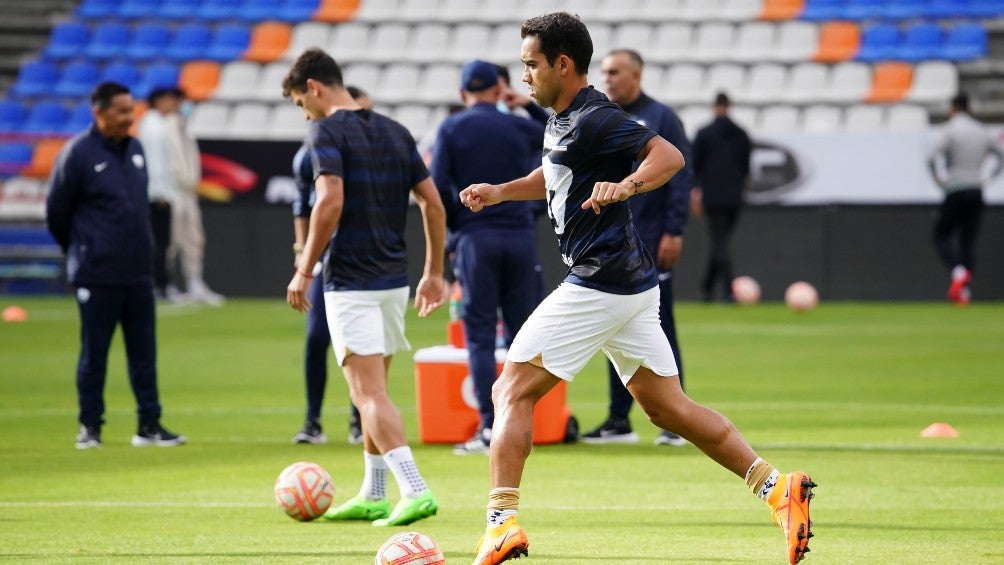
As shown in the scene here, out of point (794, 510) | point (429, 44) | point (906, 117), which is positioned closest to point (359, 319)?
point (794, 510)

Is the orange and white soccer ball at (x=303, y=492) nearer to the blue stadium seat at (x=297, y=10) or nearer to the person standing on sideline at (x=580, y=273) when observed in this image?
the person standing on sideline at (x=580, y=273)

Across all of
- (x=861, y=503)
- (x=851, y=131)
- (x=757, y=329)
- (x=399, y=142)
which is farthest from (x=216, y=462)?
(x=851, y=131)

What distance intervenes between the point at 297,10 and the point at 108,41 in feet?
12.0

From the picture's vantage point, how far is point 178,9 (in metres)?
32.6

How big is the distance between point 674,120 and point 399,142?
2.76m

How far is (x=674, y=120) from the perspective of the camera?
10.2 metres

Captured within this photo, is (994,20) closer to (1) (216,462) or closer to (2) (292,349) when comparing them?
(2) (292,349)

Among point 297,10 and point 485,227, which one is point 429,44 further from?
point 485,227

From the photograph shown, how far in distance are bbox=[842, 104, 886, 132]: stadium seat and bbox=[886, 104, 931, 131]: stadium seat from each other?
0.12 meters

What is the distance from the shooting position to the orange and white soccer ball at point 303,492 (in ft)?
25.2

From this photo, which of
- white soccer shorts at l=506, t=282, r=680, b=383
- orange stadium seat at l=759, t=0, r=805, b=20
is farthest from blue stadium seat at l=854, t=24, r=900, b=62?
white soccer shorts at l=506, t=282, r=680, b=383

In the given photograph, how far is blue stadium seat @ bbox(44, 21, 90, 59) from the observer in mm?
31578

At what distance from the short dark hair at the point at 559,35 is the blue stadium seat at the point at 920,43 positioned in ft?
76.1

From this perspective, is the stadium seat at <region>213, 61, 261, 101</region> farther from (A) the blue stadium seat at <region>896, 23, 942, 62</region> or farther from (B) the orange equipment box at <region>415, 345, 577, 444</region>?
(B) the orange equipment box at <region>415, 345, 577, 444</region>
